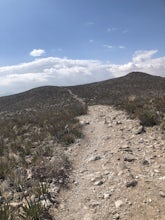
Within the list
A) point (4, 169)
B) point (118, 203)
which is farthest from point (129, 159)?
point (4, 169)

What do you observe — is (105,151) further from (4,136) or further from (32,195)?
(4,136)

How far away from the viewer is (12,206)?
6.48 meters

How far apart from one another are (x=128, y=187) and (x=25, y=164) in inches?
183

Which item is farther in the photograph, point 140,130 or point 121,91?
point 121,91

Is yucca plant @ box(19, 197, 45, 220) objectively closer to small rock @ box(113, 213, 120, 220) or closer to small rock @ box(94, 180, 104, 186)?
small rock @ box(113, 213, 120, 220)

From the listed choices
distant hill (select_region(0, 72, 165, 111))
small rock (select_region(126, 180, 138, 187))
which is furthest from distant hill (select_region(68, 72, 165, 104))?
small rock (select_region(126, 180, 138, 187))

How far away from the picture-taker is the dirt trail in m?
5.73

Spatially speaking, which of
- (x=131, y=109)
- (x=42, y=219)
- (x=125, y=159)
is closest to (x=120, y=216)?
(x=42, y=219)

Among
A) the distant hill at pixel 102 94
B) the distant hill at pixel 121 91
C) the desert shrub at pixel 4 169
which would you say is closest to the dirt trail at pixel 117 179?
the desert shrub at pixel 4 169

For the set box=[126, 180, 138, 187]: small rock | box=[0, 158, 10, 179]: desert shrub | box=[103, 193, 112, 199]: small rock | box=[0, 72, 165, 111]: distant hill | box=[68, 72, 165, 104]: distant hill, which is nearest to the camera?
box=[103, 193, 112, 199]: small rock

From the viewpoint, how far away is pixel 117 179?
7.25 m

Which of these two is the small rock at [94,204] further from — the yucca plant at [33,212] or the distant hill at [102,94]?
the distant hill at [102,94]

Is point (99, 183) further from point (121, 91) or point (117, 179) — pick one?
point (121, 91)

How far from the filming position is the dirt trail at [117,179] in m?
5.73
